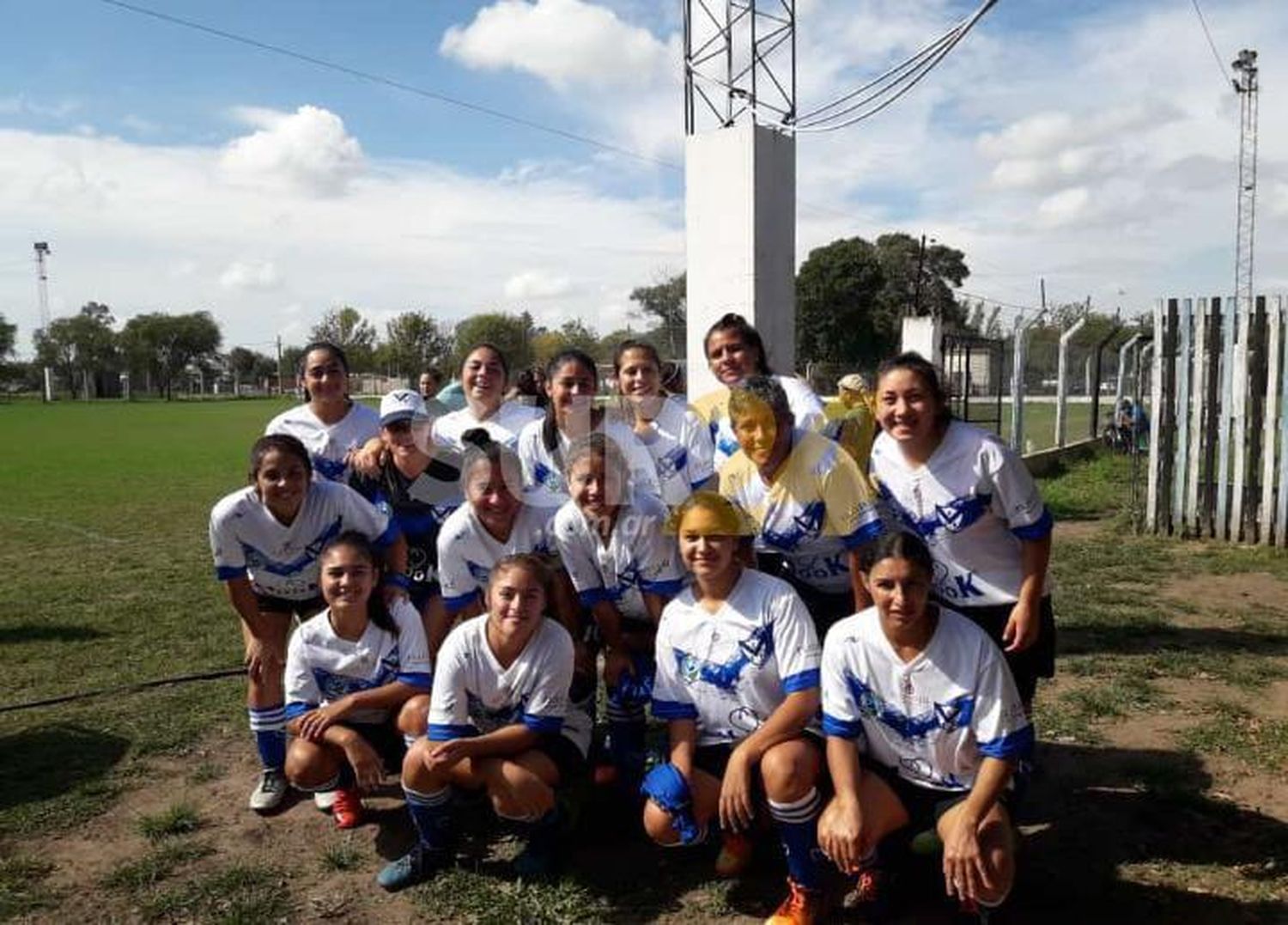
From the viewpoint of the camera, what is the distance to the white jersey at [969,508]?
3.23 m

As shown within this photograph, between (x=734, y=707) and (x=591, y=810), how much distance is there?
99 centimetres

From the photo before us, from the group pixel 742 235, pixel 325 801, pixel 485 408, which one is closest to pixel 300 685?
pixel 325 801

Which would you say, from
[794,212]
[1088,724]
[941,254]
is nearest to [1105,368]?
[941,254]

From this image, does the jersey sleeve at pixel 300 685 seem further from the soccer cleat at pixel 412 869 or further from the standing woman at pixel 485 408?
the standing woman at pixel 485 408

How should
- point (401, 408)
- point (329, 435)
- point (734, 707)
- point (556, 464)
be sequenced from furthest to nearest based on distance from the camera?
point (329, 435), point (401, 408), point (556, 464), point (734, 707)

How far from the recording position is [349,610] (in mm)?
3727

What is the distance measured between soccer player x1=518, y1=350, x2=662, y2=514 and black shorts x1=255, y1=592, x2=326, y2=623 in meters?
1.10

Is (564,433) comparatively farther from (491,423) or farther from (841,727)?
(841,727)

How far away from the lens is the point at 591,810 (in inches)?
152

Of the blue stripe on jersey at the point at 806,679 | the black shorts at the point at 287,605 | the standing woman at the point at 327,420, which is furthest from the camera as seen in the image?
the standing woman at the point at 327,420

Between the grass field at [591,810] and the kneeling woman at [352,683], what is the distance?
28cm

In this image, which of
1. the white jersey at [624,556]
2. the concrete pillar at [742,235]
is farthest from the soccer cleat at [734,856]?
the concrete pillar at [742,235]

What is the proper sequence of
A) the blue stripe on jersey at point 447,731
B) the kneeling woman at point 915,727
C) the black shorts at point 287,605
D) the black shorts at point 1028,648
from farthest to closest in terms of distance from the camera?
1. the black shorts at point 287,605
2. the black shorts at point 1028,648
3. the blue stripe on jersey at point 447,731
4. the kneeling woman at point 915,727

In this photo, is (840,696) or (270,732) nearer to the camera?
(840,696)
